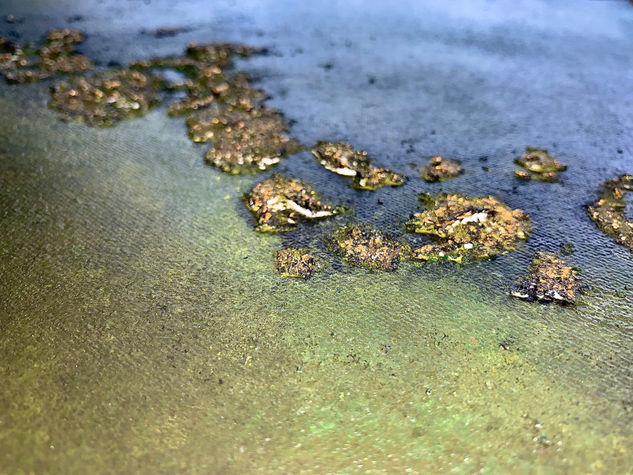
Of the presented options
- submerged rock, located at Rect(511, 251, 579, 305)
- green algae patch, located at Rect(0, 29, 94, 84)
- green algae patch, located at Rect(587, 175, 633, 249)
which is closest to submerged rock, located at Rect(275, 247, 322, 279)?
submerged rock, located at Rect(511, 251, 579, 305)

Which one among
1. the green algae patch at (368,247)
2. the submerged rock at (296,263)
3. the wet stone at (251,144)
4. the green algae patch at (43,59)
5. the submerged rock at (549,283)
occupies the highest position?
the green algae patch at (43,59)

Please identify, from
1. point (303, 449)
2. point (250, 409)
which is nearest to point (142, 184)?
point (250, 409)

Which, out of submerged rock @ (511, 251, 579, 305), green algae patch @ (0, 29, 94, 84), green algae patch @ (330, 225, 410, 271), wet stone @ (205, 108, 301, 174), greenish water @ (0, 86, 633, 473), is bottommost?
greenish water @ (0, 86, 633, 473)

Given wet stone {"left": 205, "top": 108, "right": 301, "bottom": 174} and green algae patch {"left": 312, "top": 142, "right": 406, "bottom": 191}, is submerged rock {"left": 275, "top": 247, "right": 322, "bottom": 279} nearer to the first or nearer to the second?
green algae patch {"left": 312, "top": 142, "right": 406, "bottom": 191}

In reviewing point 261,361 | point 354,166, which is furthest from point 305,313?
point 354,166

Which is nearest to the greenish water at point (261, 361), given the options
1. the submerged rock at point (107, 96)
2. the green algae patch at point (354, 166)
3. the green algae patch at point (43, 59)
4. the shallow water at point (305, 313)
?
the shallow water at point (305, 313)

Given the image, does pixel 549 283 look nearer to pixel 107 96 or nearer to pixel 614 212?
pixel 614 212

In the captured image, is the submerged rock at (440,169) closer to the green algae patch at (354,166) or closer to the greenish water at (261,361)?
the green algae patch at (354,166)

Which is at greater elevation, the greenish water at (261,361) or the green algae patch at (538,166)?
the green algae patch at (538,166)
